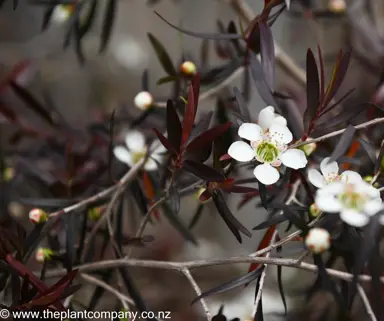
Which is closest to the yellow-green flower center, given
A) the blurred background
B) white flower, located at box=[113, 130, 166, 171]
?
white flower, located at box=[113, 130, 166, 171]

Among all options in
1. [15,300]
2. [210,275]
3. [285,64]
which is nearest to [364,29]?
[285,64]

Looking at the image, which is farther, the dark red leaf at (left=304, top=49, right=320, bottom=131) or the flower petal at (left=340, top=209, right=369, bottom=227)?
the dark red leaf at (left=304, top=49, right=320, bottom=131)

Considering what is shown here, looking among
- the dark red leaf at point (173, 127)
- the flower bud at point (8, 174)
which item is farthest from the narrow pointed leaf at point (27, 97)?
the dark red leaf at point (173, 127)

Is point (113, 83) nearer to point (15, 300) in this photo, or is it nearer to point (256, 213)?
point (256, 213)

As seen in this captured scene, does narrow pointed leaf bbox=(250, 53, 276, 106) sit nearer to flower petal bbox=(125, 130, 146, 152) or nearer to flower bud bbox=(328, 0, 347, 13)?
flower petal bbox=(125, 130, 146, 152)

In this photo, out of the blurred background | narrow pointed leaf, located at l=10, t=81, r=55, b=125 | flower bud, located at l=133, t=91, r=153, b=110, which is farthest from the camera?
the blurred background

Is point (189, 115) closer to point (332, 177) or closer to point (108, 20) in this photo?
point (332, 177)
